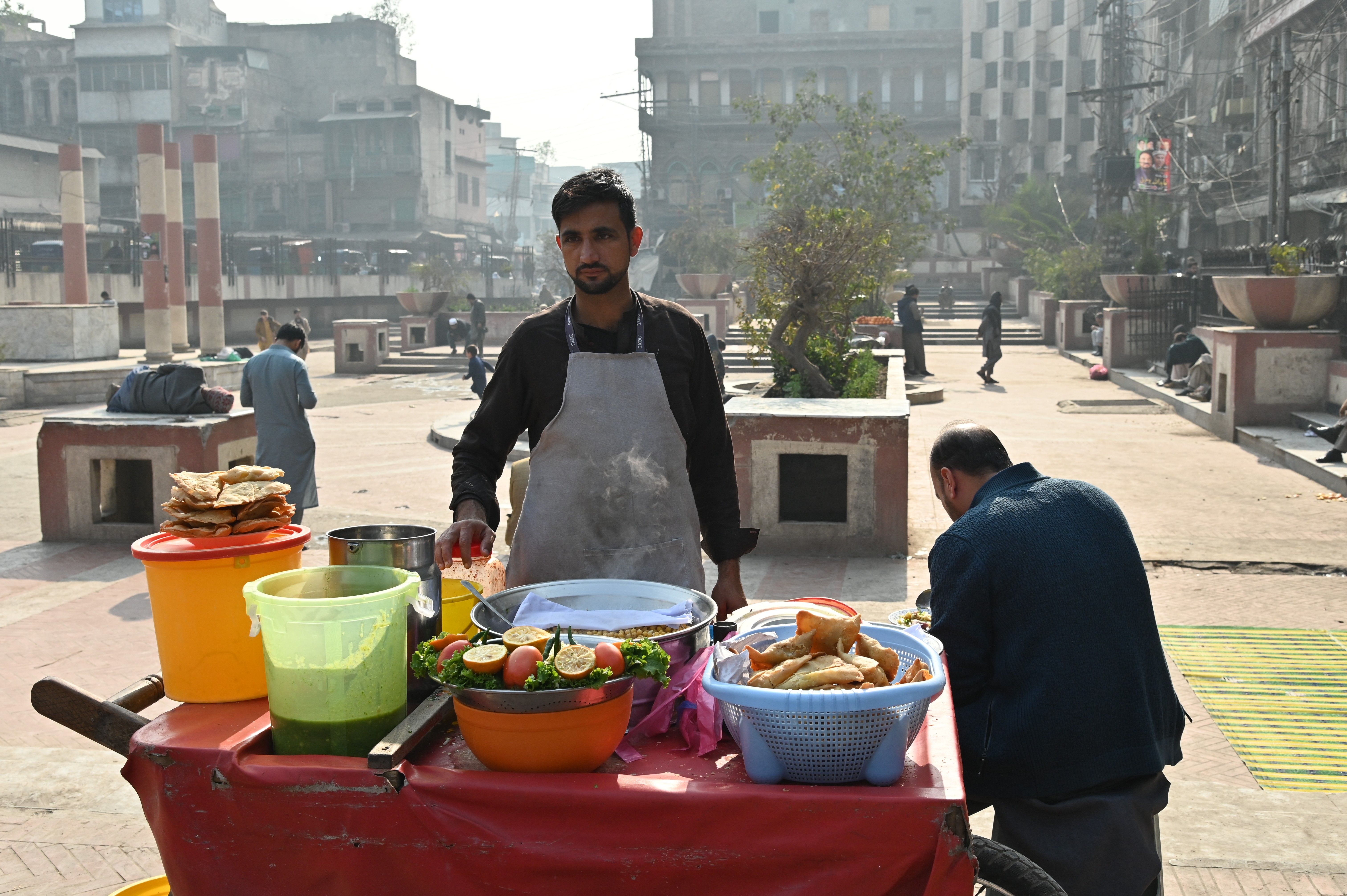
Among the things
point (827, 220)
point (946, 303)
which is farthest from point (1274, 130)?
point (946, 303)

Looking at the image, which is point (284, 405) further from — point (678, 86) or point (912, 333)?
point (678, 86)

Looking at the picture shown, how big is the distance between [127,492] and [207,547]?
7.42m

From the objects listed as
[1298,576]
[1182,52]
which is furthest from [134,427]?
[1182,52]

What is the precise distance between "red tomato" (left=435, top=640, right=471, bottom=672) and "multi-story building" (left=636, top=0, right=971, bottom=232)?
60.2 meters

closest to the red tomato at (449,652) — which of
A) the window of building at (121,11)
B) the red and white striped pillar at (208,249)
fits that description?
the red and white striped pillar at (208,249)

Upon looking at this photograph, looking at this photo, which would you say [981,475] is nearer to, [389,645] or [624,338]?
[624,338]

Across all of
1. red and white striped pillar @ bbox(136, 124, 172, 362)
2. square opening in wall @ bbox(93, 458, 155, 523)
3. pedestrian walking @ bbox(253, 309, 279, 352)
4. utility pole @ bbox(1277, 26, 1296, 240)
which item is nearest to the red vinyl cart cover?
square opening in wall @ bbox(93, 458, 155, 523)

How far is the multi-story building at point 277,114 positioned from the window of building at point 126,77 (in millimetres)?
57

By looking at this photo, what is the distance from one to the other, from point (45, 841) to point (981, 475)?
3431mm

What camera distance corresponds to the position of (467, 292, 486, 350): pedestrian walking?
27234 millimetres

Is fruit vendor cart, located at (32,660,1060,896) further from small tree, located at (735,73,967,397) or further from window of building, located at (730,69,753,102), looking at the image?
window of building, located at (730,69,753,102)

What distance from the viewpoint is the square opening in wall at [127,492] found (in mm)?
9070

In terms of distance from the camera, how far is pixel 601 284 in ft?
9.86

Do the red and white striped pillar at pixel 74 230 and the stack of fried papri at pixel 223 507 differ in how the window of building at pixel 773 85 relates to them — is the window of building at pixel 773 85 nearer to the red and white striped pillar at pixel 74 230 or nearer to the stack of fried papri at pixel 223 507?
the red and white striped pillar at pixel 74 230
